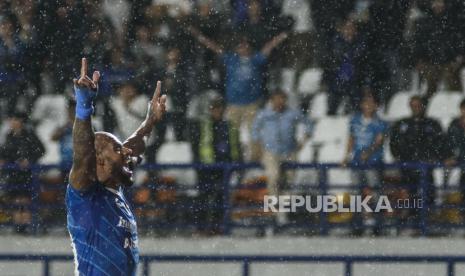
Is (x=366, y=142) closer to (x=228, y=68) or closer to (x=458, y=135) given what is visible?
(x=458, y=135)

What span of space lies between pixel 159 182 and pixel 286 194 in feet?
1.78

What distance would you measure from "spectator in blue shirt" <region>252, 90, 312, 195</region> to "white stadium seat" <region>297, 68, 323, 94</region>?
49 cm

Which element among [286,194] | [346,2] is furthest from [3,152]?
[346,2]

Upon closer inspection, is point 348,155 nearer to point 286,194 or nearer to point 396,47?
point 286,194

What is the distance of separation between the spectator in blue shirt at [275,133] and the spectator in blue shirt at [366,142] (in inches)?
10.0

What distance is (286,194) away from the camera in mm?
5160

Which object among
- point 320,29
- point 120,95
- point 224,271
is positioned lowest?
point 224,271

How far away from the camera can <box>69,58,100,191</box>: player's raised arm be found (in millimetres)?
2512

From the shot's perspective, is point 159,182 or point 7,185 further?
point 159,182

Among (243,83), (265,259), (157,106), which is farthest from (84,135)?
(243,83)

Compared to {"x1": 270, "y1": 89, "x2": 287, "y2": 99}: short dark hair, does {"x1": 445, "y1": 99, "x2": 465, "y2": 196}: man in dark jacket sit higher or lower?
lower

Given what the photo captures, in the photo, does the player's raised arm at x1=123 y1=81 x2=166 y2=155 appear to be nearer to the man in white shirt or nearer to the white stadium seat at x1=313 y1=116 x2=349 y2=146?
the man in white shirt

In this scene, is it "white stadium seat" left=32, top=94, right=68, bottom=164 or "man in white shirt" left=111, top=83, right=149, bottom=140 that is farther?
"white stadium seat" left=32, top=94, right=68, bottom=164

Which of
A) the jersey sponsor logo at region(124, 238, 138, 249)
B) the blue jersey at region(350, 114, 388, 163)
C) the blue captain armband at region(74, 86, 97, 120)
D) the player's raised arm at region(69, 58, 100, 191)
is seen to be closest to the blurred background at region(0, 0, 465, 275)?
the blue jersey at region(350, 114, 388, 163)
